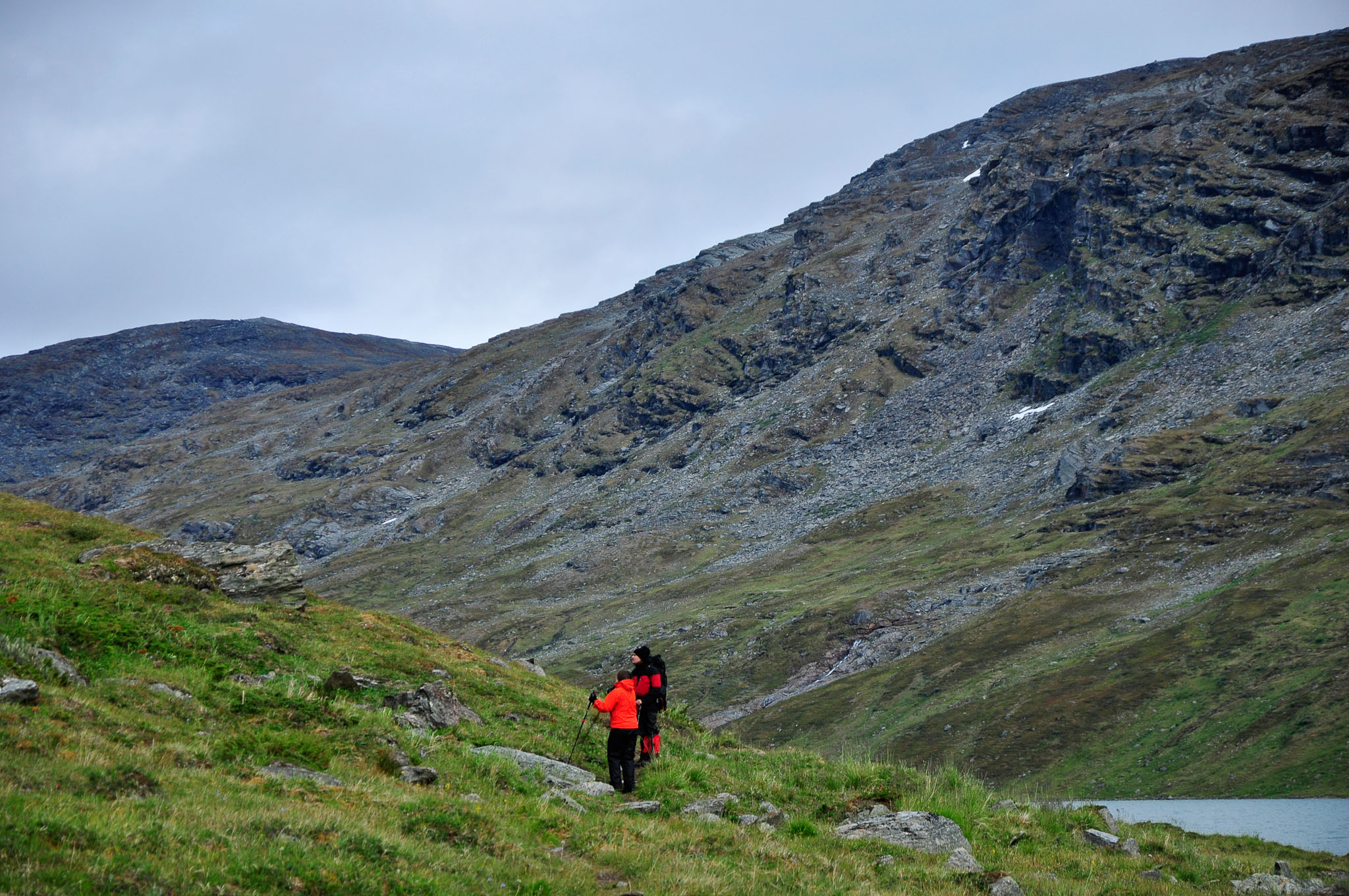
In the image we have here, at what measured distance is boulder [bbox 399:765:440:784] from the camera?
1416 centimetres

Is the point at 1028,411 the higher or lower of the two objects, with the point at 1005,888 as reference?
lower

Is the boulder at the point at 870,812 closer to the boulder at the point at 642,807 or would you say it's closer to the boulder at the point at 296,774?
the boulder at the point at 642,807

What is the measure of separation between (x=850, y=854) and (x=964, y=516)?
134018mm

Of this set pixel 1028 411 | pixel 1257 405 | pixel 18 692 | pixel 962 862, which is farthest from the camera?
pixel 1028 411

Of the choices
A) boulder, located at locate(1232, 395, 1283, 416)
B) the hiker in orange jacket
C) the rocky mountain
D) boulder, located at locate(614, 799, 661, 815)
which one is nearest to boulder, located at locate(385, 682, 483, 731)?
the hiker in orange jacket

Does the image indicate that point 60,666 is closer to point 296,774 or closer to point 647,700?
point 296,774

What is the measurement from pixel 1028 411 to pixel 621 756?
167188 mm

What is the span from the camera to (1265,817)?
44875 mm

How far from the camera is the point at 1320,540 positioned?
87.5m

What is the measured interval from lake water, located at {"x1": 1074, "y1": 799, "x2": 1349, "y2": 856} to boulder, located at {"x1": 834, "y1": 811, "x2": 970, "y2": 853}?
2418 centimetres

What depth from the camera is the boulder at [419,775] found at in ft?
46.5

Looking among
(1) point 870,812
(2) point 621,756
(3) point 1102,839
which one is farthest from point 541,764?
(3) point 1102,839

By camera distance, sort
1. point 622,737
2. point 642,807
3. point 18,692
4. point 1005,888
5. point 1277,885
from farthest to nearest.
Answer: point 622,737 → point 642,807 → point 1277,885 → point 1005,888 → point 18,692

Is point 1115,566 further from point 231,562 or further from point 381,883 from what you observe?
point 381,883
